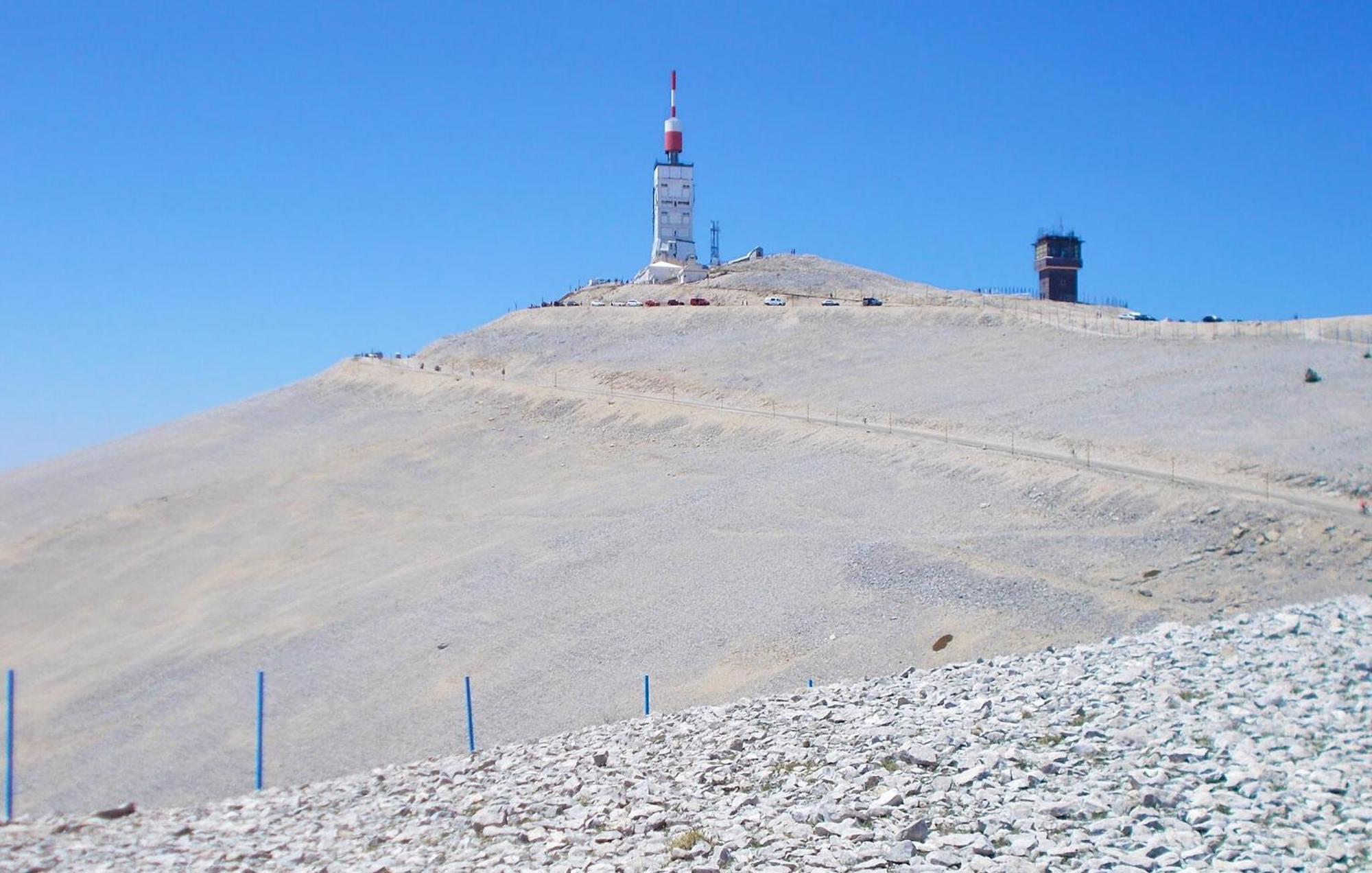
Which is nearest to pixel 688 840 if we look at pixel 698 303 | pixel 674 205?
pixel 698 303

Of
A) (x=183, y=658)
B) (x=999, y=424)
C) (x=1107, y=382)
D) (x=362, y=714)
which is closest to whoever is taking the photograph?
(x=362, y=714)

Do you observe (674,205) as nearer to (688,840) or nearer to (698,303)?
(698,303)

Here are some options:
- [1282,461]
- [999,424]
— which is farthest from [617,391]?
[1282,461]

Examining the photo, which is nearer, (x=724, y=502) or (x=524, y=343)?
(x=724, y=502)

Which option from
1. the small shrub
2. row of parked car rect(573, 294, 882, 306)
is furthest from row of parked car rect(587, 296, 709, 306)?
the small shrub

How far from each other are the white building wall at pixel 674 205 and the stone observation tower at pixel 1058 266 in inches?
1346

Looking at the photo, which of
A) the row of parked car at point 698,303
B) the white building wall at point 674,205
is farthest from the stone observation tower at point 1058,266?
the white building wall at point 674,205

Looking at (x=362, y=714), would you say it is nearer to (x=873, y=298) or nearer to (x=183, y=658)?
(x=183, y=658)

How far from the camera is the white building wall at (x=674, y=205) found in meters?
108

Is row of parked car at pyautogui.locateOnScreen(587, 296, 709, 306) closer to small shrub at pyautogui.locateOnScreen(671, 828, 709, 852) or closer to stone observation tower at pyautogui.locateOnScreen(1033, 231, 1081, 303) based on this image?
stone observation tower at pyautogui.locateOnScreen(1033, 231, 1081, 303)

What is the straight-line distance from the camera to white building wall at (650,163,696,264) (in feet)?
355

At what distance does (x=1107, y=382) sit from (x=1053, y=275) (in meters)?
41.4

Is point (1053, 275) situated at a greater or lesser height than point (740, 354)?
greater

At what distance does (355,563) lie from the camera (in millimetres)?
36594
